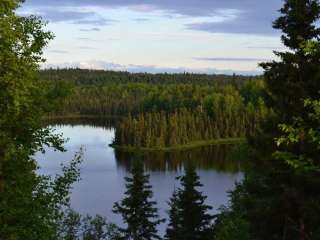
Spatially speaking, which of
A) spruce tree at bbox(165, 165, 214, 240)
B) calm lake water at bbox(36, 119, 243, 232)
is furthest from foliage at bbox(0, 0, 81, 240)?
calm lake water at bbox(36, 119, 243, 232)

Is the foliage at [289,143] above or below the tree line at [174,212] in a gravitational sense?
above

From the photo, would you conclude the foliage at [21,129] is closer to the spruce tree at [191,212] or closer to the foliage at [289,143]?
the foliage at [289,143]

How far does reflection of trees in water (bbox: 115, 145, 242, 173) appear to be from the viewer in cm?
14000

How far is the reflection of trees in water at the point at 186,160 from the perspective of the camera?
140 m

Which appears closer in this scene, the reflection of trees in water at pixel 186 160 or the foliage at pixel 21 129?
the foliage at pixel 21 129

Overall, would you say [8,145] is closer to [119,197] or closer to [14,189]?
[14,189]

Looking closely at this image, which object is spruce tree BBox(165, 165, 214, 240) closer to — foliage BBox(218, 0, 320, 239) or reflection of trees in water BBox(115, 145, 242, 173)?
foliage BBox(218, 0, 320, 239)

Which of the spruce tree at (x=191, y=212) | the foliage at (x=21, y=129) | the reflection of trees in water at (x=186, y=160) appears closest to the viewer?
the foliage at (x=21, y=129)

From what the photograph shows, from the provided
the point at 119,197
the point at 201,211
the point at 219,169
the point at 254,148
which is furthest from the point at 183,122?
the point at 254,148

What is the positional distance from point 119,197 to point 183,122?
346 feet

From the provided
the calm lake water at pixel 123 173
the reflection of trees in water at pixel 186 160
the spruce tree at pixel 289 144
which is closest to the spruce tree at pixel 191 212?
the spruce tree at pixel 289 144

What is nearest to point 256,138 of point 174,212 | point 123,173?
point 174,212

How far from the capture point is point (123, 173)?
12900 cm

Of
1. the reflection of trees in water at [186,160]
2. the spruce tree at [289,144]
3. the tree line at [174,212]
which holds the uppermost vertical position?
the spruce tree at [289,144]
